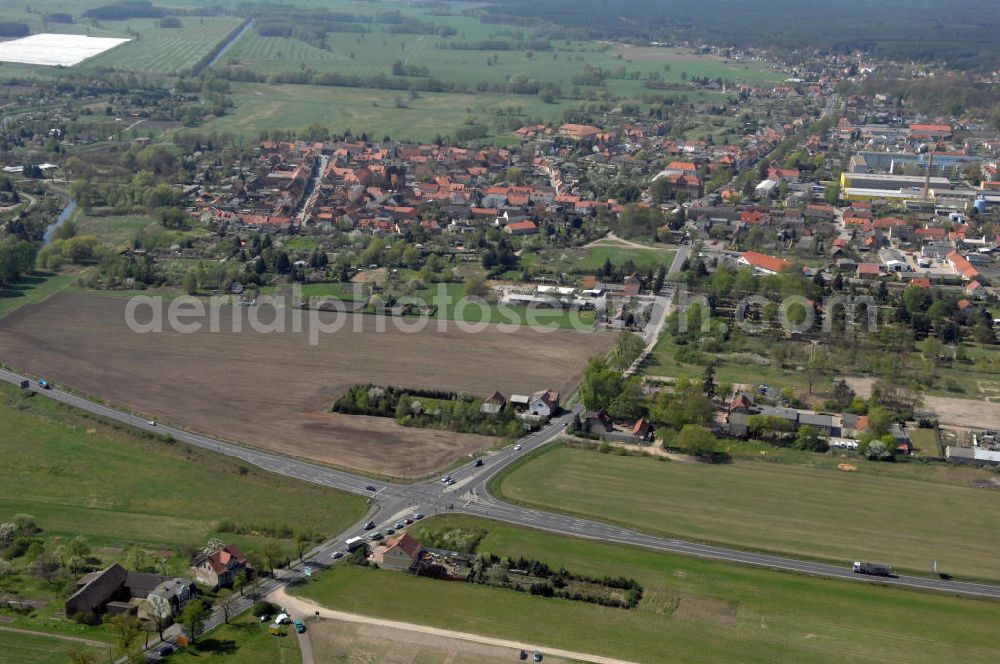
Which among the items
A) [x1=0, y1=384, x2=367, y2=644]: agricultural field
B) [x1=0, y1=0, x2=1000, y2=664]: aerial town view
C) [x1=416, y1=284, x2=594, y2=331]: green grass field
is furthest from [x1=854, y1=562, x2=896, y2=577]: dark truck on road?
[x1=416, y1=284, x2=594, y2=331]: green grass field

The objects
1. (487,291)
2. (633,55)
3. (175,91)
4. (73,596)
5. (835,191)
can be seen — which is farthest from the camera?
(633,55)

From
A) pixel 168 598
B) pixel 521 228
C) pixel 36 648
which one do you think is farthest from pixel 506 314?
pixel 36 648

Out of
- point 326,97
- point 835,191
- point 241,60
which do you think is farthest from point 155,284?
point 241,60

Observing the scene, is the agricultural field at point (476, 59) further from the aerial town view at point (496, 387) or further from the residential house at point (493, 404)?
the residential house at point (493, 404)

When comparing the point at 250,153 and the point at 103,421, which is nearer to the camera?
the point at 103,421

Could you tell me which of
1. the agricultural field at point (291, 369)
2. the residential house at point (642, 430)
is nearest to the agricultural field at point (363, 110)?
the agricultural field at point (291, 369)

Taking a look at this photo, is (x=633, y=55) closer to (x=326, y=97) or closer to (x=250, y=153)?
(x=326, y=97)

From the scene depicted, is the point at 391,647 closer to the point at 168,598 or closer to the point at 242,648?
the point at 242,648
